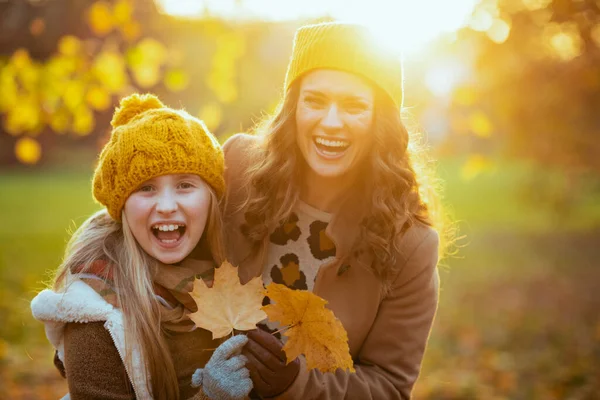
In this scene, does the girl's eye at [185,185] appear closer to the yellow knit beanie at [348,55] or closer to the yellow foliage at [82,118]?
the yellow knit beanie at [348,55]

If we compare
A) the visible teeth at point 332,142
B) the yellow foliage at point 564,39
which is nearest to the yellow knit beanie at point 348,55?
the visible teeth at point 332,142

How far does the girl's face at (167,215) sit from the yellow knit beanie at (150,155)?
0.14 feet

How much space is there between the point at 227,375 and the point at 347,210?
1.02 metres

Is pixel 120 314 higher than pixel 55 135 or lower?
lower

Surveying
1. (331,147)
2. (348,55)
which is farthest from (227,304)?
(348,55)

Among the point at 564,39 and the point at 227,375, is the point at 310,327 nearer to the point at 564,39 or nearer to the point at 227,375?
the point at 227,375

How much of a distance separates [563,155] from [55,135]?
2090cm

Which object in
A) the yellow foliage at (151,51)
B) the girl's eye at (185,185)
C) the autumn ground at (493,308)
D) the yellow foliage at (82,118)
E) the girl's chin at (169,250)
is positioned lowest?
the autumn ground at (493,308)

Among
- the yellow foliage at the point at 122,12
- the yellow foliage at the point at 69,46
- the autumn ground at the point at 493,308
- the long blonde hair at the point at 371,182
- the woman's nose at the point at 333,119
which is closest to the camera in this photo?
the woman's nose at the point at 333,119

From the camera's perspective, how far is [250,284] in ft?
6.74

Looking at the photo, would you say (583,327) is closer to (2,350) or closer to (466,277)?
(466,277)

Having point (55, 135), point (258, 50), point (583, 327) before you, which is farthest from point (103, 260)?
point (55, 135)

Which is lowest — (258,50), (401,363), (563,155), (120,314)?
(401,363)

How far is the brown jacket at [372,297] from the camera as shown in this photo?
273 centimetres
